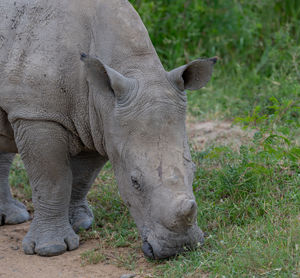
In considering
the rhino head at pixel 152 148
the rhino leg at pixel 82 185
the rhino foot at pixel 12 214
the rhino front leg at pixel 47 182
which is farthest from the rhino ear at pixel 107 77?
the rhino foot at pixel 12 214

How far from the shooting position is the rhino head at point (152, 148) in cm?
407

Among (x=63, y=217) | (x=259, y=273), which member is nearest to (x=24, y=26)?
(x=63, y=217)

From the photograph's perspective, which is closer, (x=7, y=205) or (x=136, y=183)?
(x=136, y=183)

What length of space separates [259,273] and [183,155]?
0.91 m

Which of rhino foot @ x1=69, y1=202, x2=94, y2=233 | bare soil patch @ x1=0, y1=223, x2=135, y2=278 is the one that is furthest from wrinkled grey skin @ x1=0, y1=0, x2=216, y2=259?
rhino foot @ x1=69, y1=202, x2=94, y2=233

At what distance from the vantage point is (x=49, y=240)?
4883 mm

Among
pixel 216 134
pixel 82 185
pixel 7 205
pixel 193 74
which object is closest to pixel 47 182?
pixel 82 185

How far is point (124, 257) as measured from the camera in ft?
15.2

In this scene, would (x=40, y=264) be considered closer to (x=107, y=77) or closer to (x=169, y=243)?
(x=169, y=243)

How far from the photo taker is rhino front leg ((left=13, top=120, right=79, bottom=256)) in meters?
4.67

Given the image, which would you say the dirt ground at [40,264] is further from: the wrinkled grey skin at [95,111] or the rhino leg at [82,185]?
the rhino leg at [82,185]

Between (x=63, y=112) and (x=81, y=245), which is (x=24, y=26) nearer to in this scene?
(x=63, y=112)

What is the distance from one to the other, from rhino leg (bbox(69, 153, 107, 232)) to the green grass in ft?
0.42

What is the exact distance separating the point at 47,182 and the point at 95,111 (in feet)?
2.25
